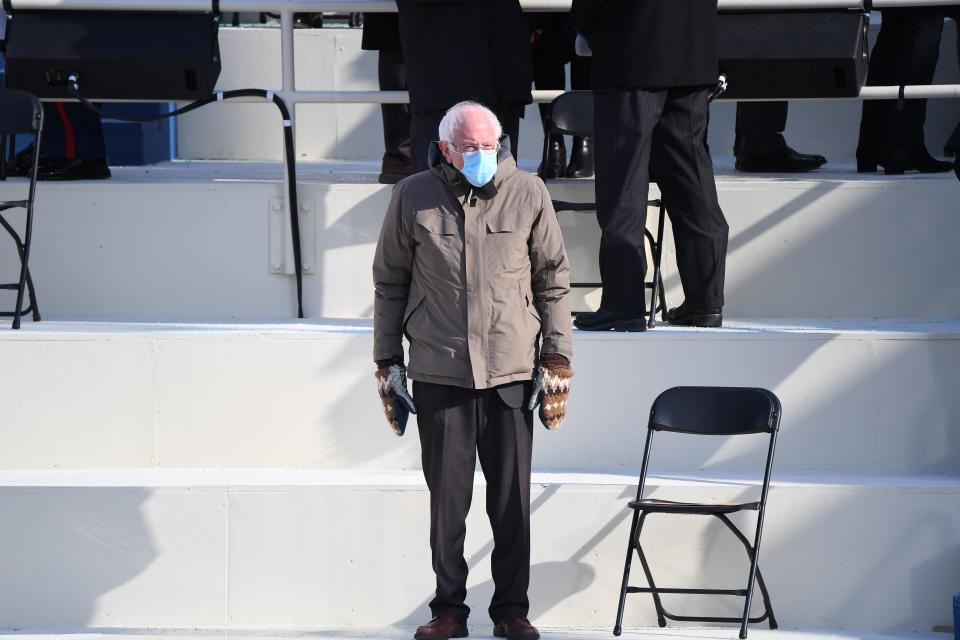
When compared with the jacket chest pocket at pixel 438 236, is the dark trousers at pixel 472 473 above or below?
below

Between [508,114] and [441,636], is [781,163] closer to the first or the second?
[508,114]

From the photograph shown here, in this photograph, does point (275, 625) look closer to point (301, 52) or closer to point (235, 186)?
point (235, 186)

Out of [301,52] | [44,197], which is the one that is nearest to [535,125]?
[301,52]

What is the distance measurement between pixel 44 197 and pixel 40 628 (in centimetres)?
184

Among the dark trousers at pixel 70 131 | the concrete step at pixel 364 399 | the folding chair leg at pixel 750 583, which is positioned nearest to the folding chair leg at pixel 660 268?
the concrete step at pixel 364 399

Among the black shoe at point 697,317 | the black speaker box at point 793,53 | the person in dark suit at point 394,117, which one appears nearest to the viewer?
the black shoe at point 697,317

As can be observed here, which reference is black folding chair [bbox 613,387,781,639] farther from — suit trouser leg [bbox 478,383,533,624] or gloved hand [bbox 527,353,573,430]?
gloved hand [bbox 527,353,573,430]

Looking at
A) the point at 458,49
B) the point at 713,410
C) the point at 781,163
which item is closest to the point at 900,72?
the point at 781,163

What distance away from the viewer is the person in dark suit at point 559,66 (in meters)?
6.44

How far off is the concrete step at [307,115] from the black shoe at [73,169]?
2.08 metres

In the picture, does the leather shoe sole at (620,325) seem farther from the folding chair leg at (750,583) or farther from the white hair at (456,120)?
the white hair at (456,120)

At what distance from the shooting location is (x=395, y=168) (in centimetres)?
616

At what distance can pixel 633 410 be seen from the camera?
16.9 feet

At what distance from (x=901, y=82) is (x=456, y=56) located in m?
2.12
